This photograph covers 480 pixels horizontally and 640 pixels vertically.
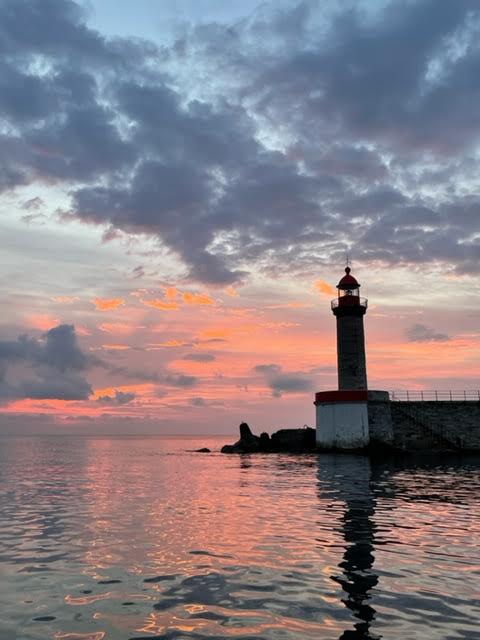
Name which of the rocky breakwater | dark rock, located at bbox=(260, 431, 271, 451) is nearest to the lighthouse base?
the rocky breakwater

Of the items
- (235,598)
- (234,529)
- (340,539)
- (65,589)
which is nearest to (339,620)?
(235,598)

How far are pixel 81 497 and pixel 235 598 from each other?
53.2 ft

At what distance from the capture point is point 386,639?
7.37m

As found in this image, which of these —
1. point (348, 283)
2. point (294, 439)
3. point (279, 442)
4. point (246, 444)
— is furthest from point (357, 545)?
point (246, 444)

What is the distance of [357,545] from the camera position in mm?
13305

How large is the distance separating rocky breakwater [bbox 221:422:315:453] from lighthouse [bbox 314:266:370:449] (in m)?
6.77

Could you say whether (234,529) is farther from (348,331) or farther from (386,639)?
(348,331)

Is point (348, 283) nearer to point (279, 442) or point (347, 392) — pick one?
point (347, 392)

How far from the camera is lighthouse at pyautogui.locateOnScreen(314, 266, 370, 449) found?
170 feet

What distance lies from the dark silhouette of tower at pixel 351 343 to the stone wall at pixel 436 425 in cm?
461

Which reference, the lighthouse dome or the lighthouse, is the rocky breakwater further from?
the lighthouse dome

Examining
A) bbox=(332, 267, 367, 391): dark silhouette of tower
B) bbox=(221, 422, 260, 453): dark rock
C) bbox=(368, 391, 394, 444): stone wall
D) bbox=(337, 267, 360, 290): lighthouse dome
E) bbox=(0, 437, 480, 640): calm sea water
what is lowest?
bbox=(0, 437, 480, 640): calm sea water

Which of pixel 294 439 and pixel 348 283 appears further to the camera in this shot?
pixel 294 439

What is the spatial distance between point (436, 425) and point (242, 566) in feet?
154
